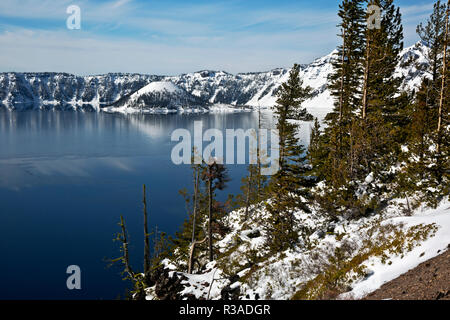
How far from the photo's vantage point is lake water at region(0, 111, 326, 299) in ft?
107

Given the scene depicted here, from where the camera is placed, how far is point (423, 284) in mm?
9312

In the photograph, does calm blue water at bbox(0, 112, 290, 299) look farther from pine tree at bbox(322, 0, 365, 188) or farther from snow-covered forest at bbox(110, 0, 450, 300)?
pine tree at bbox(322, 0, 365, 188)

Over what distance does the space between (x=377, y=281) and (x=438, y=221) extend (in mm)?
4204

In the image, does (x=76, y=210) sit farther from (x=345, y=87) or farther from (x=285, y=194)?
(x=345, y=87)

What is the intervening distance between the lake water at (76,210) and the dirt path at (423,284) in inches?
904

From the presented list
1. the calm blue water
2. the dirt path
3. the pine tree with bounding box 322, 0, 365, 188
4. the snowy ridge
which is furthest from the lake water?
the dirt path

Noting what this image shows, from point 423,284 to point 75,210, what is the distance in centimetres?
4993

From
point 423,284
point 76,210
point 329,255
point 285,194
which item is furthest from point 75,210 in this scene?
point 423,284

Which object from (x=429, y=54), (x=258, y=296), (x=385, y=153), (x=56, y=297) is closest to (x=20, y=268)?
(x=56, y=297)

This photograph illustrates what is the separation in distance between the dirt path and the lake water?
23.0 metres
